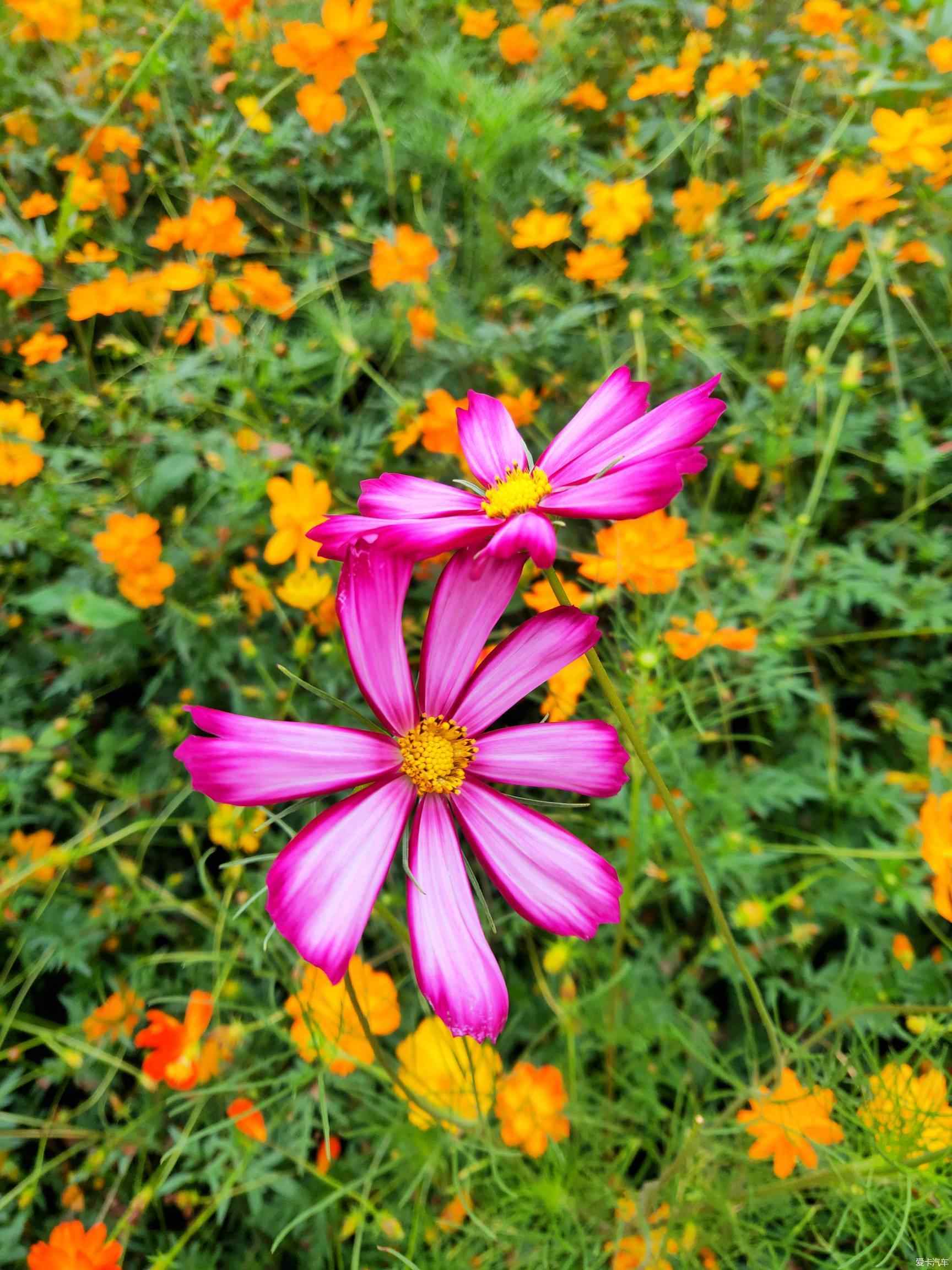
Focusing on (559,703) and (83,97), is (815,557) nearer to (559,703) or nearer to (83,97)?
(559,703)

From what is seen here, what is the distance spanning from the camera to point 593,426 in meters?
0.43

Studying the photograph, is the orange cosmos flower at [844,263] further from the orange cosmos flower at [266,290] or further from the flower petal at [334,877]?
the flower petal at [334,877]

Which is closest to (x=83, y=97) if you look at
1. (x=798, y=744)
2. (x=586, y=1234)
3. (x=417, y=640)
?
(x=417, y=640)

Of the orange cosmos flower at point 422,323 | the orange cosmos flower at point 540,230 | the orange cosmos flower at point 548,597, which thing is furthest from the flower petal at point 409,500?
the orange cosmos flower at point 540,230

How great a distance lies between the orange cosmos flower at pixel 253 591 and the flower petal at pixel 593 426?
17.4 inches

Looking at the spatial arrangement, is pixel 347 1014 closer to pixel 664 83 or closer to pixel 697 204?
pixel 697 204

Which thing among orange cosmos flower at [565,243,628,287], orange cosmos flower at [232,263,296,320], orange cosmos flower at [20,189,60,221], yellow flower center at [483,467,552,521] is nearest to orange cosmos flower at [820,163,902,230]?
orange cosmos flower at [565,243,628,287]

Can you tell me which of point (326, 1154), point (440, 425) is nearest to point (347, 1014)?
point (326, 1154)

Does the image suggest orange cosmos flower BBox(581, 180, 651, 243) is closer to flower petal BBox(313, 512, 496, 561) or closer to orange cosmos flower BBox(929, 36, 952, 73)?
orange cosmos flower BBox(929, 36, 952, 73)

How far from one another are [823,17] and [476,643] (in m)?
1.22

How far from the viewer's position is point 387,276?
0.96 m

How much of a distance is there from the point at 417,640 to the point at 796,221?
0.81 metres

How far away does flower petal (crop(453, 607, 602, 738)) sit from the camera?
0.39 meters

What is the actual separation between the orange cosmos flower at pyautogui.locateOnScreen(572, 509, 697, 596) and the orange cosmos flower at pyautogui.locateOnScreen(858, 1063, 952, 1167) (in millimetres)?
389
